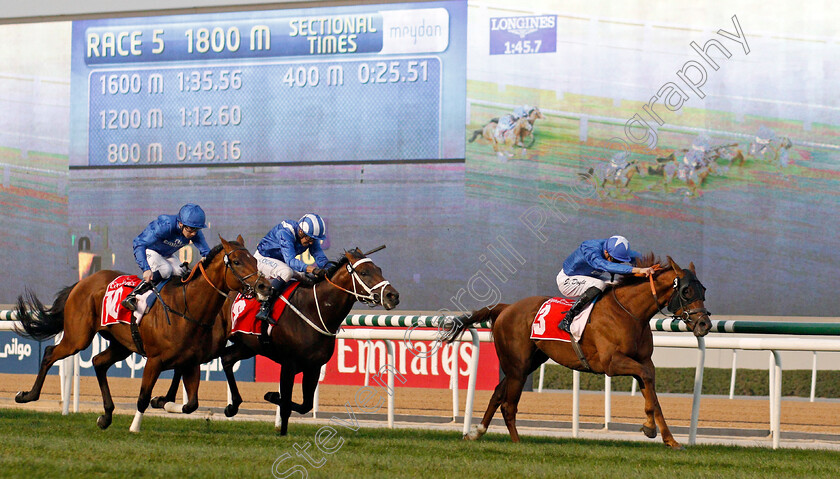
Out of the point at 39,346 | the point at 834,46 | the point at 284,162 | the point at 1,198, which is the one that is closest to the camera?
the point at 39,346

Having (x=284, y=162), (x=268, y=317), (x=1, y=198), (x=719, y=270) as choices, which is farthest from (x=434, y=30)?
(x=268, y=317)

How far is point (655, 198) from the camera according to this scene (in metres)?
16.1

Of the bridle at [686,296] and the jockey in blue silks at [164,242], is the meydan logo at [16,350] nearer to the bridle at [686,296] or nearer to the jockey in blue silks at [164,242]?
the jockey in blue silks at [164,242]

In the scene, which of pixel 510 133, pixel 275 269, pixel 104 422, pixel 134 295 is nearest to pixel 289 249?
pixel 275 269

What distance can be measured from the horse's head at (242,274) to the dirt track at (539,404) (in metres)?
2.64

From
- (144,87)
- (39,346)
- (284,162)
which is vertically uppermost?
(144,87)

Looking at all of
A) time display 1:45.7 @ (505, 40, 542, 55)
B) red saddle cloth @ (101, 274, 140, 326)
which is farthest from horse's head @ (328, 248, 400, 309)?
time display 1:45.7 @ (505, 40, 542, 55)

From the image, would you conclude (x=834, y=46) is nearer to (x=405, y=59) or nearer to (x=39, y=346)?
(x=405, y=59)

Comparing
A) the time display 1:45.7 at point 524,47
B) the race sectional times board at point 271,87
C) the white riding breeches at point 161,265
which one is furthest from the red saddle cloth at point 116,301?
the time display 1:45.7 at point 524,47

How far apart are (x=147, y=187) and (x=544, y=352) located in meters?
12.7

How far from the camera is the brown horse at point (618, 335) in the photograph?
6090 millimetres

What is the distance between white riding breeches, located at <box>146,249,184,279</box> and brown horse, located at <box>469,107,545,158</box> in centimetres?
1014

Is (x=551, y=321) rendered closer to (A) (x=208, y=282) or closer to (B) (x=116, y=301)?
(A) (x=208, y=282)

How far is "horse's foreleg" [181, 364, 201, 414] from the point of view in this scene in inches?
251
